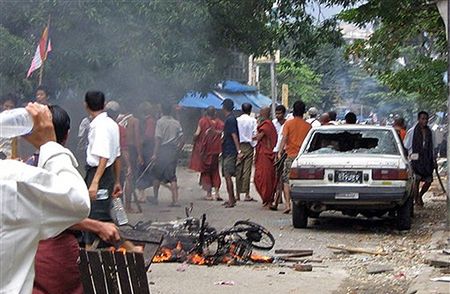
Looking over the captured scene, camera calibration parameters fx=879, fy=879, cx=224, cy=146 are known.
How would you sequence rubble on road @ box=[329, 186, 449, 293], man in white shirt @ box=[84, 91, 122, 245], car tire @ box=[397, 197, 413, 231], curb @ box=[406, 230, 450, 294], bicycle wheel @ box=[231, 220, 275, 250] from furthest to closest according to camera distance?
car tire @ box=[397, 197, 413, 231]
bicycle wheel @ box=[231, 220, 275, 250]
rubble on road @ box=[329, 186, 449, 293]
man in white shirt @ box=[84, 91, 122, 245]
curb @ box=[406, 230, 450, 294]

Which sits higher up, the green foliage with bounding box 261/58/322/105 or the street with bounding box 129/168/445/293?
the green foliage with bounding box 261/58/322/105

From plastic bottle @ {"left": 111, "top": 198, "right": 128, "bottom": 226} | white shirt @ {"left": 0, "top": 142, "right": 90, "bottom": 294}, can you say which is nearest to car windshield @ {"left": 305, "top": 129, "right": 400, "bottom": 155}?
plastic bottle @ {"left": 111, "top": 198, "right": 128, "bottom": 226}

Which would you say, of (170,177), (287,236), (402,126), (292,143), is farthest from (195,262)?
(402,126)

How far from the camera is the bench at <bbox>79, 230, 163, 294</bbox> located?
4.00m

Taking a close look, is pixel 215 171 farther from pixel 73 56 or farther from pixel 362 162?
pixel 362 162

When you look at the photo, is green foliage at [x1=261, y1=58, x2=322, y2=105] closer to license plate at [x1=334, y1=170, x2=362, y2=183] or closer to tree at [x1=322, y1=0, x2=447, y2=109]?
tree at [x1=322, y1=0, x2=447, y2=109]

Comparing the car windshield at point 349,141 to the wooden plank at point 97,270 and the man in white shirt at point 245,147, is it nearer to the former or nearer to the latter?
the man in white shirt at point 245,147

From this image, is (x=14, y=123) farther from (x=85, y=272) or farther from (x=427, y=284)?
(x=427, y=284)

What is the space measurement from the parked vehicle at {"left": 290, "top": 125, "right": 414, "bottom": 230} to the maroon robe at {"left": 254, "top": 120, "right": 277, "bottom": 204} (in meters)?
2.15

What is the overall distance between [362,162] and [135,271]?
7199 millimetres

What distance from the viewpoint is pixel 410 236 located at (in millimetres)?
11008

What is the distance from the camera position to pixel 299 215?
37.4 feet

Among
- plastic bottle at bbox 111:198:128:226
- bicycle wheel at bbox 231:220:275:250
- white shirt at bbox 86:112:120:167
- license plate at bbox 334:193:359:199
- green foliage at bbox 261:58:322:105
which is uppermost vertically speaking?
green foliage at bbox 261:58:322:105

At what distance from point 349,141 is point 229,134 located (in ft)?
10.2
